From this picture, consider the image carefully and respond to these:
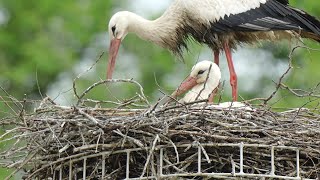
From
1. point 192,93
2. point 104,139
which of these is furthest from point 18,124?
point 192,93

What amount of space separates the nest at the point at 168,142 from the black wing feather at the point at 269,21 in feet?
7.36

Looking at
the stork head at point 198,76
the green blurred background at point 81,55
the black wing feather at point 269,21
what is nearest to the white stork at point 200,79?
the stork head at point 198,76

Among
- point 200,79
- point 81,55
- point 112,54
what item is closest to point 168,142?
point 200,79

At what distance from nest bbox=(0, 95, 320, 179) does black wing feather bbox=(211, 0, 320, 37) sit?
2.24 metres

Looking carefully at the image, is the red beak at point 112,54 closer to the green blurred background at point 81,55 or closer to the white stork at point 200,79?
the white stork at point 200,79

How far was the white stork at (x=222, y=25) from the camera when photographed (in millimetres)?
10055

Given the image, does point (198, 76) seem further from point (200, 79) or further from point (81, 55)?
point (81, 55)

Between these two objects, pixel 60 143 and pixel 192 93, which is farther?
pixel 192 93

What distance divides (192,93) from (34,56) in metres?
5.17

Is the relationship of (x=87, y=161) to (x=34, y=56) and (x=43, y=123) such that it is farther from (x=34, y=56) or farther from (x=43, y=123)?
(x=34, y=56)

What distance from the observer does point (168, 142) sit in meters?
7.43

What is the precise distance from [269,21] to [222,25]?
0.39m

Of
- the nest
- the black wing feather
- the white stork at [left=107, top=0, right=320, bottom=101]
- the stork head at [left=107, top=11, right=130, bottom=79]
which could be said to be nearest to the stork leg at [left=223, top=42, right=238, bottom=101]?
the white stork at [left=107, top=0, right=320, bottom=101]

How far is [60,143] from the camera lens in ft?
25.2
